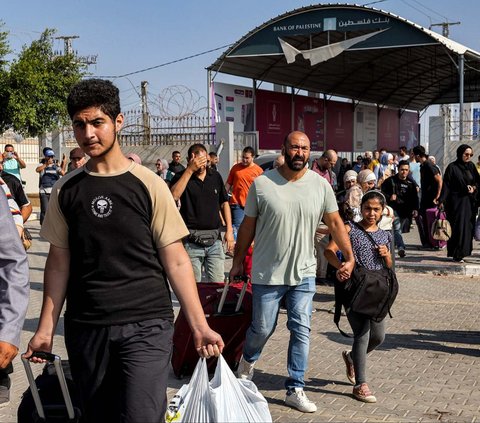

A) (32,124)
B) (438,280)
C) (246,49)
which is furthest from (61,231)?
(32,124)

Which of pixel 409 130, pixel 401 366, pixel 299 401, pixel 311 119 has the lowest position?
pixel 401 366

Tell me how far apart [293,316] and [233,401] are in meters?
2.26

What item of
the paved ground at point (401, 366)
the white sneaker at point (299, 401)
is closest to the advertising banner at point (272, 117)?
the paved ground at point (401, 366)

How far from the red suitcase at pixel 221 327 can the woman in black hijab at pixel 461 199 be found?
25.1ft

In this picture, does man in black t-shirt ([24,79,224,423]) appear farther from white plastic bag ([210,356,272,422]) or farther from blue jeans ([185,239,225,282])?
blue jeans ([185,239,225,282])

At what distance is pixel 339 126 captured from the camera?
35.3 m

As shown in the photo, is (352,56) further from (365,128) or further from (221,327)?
(221,327)

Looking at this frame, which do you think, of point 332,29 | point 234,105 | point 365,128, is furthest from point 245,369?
point 365,128

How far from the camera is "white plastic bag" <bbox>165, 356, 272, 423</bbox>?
3.78m

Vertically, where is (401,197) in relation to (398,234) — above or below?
above

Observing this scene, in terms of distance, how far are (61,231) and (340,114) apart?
107 feet

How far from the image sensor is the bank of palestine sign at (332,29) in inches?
968

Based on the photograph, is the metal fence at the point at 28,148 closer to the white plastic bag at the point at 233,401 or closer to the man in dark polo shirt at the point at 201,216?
the man in dark polo shirt at the point at 201,216

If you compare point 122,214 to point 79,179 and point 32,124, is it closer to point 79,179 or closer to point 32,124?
point 79,179
